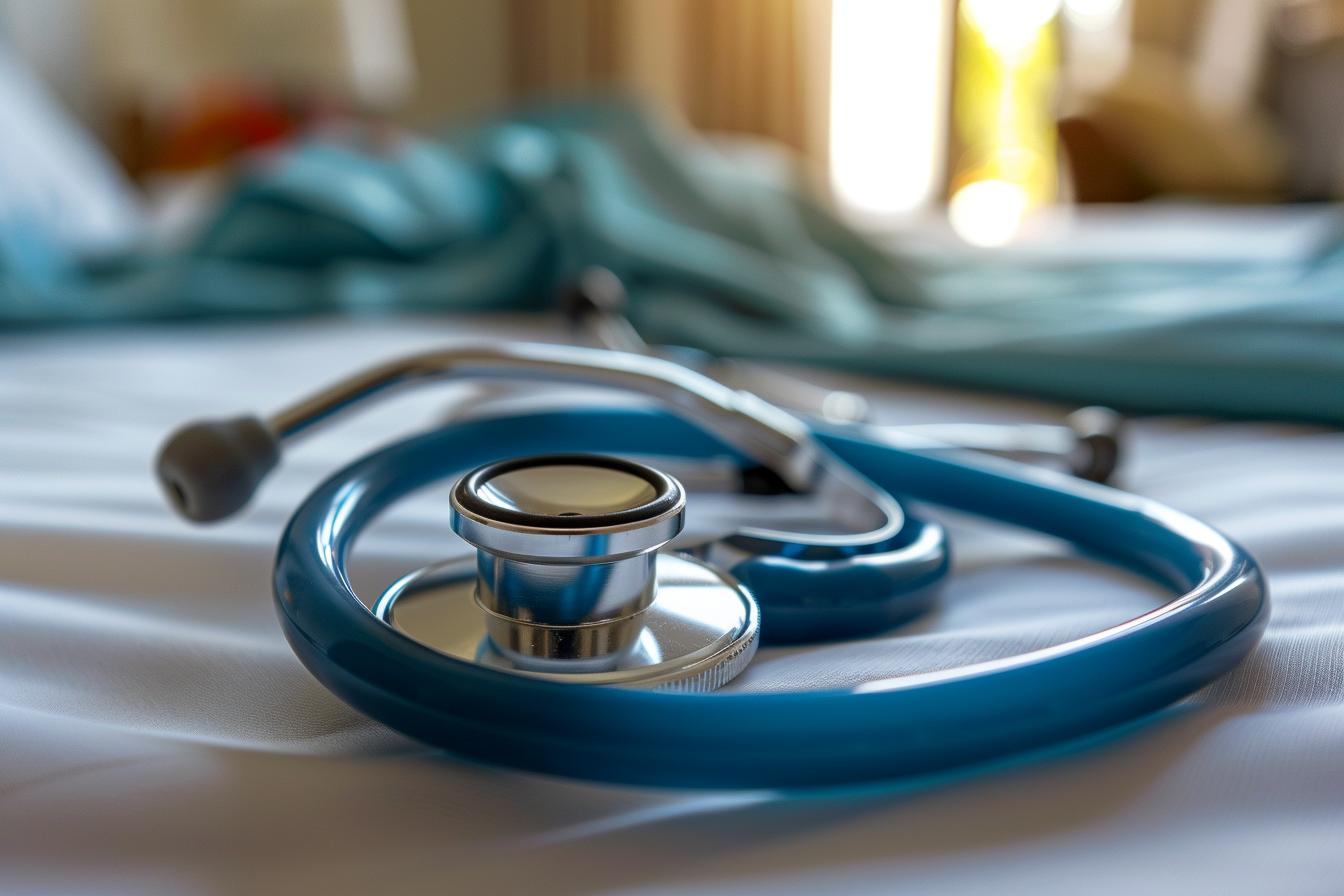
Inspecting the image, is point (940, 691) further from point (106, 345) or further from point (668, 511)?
point (106, 345)

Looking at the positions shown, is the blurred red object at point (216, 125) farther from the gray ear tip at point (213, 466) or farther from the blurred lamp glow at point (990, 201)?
the blurred lamp glow at point (990, 201)

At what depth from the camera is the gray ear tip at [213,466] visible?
485 mm

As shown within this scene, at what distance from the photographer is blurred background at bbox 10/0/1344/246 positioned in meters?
2.83

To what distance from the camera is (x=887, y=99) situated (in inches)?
182

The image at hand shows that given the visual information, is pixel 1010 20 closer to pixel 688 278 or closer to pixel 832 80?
pixel 832 80

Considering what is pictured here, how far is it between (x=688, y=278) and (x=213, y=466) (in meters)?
0.70

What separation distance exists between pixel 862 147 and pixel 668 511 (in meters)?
4.56

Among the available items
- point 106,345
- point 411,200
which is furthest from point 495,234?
point 106,345

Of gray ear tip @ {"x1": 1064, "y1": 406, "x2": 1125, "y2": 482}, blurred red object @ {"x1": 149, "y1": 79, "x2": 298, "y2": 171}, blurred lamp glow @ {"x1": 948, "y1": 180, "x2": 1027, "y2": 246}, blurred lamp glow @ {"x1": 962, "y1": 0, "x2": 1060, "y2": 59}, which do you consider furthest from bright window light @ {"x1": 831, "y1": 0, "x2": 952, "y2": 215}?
gray ear tip @ {"x1": 1064, "y1": 406, "x2": 1125, "y2": 482}

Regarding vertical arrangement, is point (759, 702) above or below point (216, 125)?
below

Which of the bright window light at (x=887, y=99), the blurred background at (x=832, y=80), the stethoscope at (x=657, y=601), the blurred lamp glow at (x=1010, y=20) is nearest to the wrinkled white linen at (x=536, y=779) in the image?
the stethoscope at (x=657, y=601)

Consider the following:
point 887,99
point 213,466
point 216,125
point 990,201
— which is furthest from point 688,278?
point 990,201

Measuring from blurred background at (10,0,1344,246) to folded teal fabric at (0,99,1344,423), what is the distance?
1073 millimetres

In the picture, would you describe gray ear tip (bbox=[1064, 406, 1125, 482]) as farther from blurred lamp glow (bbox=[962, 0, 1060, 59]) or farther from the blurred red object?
blurred lamp glow (bbox=[962, 0, 1060, 59])
